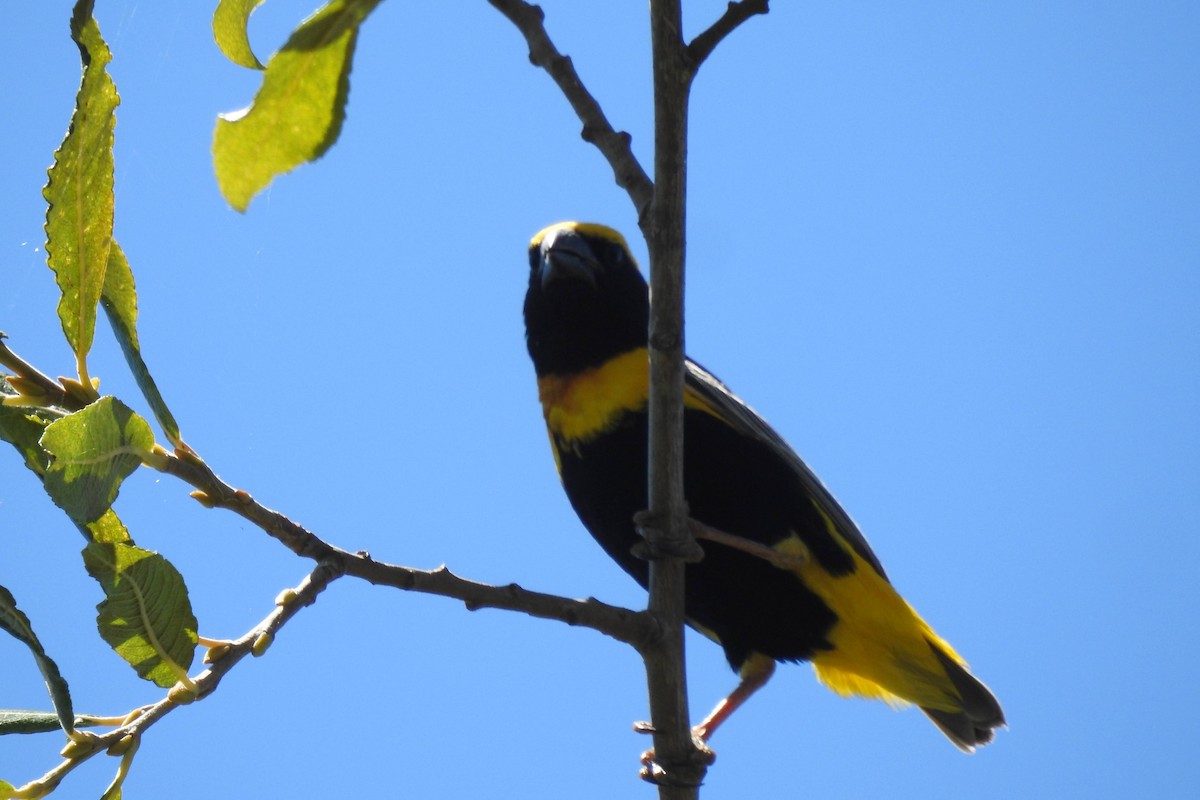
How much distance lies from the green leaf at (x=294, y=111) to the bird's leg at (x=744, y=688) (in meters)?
3.41

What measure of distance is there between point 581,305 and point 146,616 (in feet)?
9.17

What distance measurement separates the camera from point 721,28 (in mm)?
1941

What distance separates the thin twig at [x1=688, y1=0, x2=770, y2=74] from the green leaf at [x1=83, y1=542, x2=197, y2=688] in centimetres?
122

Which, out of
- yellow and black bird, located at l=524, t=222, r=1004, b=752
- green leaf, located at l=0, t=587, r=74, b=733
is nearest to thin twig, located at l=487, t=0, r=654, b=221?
green leaf, located at l=0, t=587, r=74, b=733

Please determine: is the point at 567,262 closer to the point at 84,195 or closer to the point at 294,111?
Answer: the point at 84,195

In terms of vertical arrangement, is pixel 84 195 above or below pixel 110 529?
above

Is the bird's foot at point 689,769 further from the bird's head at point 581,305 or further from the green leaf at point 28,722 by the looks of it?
the bird's head at point 581,305

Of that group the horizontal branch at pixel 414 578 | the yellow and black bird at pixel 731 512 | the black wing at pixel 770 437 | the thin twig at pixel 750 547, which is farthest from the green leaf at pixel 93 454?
the black wing at pixel 770 437

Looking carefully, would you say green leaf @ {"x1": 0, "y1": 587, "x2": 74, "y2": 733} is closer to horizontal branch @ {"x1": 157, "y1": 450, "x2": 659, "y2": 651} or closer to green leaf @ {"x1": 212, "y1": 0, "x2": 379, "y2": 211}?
horizontal branch @ {"x1": 157, "y1": 450, "x2": 659, "y2": 651}

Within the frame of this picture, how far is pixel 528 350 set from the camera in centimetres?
474

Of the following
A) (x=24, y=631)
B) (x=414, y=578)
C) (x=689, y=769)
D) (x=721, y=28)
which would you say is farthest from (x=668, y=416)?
(x=24, y=631)

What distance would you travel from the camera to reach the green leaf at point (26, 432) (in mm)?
1897

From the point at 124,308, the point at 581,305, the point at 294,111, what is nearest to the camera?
the point at 294,111

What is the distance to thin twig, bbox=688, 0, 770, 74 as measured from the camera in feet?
6.33
